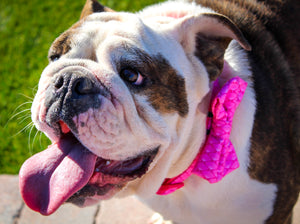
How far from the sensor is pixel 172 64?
212cm

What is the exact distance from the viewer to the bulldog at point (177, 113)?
1.94 metres

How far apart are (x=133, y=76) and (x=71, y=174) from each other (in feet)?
1.98

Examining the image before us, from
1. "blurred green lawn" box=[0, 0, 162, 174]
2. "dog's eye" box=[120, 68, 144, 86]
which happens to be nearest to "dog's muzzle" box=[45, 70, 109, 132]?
"dog's eye" box=[120, 68, 144, 86]

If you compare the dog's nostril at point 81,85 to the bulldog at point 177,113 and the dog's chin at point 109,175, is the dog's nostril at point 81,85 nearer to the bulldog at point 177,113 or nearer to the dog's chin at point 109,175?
the bulldog at point 177,113

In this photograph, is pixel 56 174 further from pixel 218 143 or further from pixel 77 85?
pixel 218 143

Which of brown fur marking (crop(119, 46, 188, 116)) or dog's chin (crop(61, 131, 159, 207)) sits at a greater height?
brown fur marking (crop(119, 46, 188, 116))

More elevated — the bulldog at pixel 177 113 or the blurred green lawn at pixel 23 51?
the bulldog at pixel 177 113

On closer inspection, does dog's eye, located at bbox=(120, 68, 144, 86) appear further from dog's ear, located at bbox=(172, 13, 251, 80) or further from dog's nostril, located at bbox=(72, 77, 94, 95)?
dog's ear, located at bbox=(172, 13, 251, 80)

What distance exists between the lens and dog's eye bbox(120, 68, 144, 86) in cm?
201

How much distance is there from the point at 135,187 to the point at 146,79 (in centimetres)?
72

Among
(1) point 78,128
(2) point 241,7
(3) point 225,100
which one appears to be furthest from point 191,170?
(2) point 241,7

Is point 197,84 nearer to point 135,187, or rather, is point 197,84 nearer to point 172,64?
point 172,64

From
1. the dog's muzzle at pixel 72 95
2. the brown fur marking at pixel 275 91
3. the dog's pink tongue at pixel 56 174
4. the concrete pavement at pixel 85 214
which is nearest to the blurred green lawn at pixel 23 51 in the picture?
the concrete pavement at pixel 85 214

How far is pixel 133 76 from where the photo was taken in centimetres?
201
